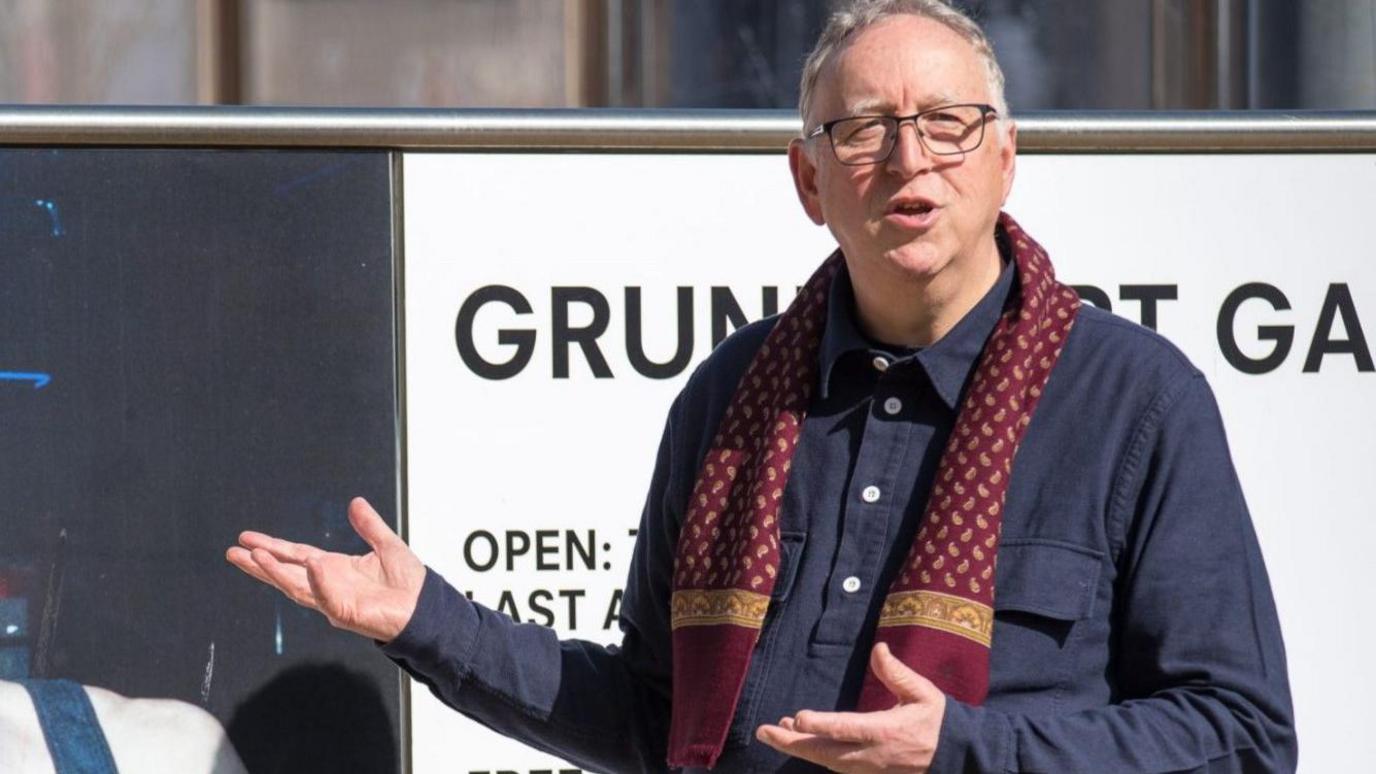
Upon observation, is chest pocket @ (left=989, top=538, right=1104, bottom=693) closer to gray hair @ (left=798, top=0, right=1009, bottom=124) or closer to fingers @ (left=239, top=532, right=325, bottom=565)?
gray hair @ (left=798, top=0, right=1009, bottom=124)

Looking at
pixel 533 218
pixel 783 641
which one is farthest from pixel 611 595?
pixel 783 641

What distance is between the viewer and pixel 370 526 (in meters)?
2.08

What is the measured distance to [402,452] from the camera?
2697mm

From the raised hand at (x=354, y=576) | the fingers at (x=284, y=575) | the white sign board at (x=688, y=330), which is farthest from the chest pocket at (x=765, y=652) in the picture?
the white sign board at (x=688, y=330)

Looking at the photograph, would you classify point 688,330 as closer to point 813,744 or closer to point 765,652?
point 765,652

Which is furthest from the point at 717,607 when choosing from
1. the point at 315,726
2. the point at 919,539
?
the point at 315,726

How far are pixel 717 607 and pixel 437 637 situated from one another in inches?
13.0

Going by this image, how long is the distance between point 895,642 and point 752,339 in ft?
1.76

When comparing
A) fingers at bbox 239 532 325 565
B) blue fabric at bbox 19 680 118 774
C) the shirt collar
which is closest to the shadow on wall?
blue fabric at bbox 19 680 118 774

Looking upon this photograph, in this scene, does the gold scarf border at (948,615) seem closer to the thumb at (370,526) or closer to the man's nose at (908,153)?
the man's nose at (908,153)

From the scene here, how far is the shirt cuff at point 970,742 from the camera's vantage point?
1.71m

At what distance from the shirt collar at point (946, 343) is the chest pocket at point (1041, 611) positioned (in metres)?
0.21

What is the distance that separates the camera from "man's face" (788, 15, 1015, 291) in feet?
6.37

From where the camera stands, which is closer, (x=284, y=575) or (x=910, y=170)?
(x=910, y=170)
